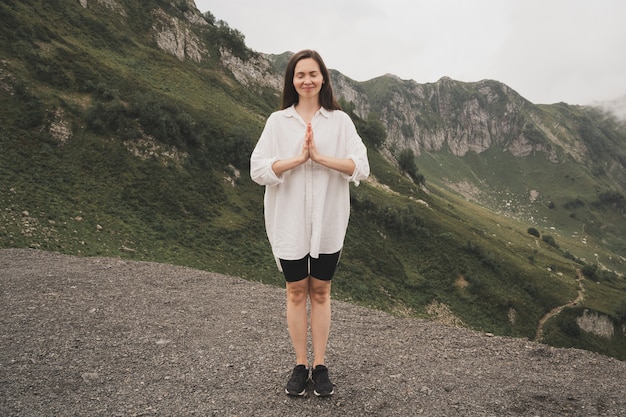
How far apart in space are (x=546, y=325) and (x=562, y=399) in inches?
2208

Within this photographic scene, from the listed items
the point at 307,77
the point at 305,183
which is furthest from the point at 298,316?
the point at 307,77

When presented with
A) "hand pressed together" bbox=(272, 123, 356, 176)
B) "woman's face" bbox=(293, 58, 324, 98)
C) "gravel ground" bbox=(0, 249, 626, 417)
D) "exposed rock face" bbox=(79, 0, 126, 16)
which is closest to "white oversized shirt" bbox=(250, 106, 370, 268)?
"hand pressed together" bbox=(272, 123, 356, 176)

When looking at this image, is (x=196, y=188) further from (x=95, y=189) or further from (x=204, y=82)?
(x=204, y=82)

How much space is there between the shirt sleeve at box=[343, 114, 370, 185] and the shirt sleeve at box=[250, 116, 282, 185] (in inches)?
36.2

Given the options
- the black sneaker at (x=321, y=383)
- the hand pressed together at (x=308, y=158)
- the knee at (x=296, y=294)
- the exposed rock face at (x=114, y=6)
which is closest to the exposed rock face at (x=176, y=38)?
the exposed rock face at (x=114, y=6)

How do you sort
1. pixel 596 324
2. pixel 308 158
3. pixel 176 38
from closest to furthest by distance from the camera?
pixel 308 158 → pixel 596 324 → pixel 176 38

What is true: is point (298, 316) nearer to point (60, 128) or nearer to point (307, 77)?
point (307, 77)

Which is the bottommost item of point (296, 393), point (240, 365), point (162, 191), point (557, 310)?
point (557, 310)

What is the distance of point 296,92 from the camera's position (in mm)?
4895

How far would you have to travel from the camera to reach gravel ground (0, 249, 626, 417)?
4930 millimetres

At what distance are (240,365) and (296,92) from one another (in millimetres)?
4468

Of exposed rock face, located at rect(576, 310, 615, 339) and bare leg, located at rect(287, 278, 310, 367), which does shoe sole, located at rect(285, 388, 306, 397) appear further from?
exposed rock face, located at rect(576, 310, 615, 339)

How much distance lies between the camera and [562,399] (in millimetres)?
5371

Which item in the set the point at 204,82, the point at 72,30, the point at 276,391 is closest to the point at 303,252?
the point at 276,391
